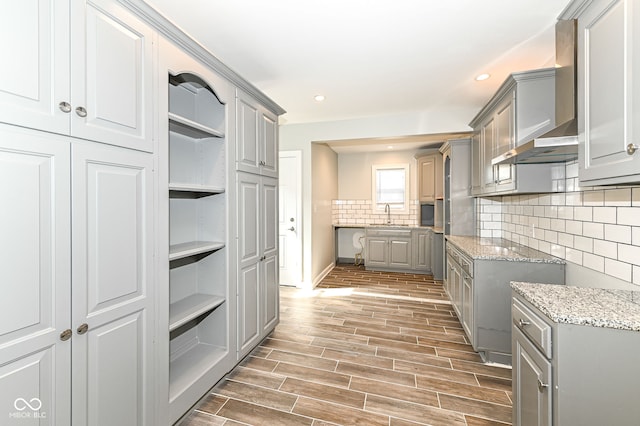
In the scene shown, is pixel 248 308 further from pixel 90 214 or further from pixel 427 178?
pixel 427 178

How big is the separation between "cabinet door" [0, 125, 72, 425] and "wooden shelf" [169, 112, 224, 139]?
31.0 inches

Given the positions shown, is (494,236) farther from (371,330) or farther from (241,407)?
(241,407)

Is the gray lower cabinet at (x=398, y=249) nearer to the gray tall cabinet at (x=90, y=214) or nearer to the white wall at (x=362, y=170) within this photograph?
the white wall at (x=362, y=170)

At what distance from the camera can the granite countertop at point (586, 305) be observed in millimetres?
1144

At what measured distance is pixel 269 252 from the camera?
9.52ft

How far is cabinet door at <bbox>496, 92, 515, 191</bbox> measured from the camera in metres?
2.52

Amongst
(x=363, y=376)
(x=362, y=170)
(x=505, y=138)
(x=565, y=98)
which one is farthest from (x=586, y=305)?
(x=362, y=170)

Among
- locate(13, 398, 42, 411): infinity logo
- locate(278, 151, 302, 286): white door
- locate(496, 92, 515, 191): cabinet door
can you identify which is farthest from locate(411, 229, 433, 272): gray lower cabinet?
locate(13, 398, 42, 411): infinity logo

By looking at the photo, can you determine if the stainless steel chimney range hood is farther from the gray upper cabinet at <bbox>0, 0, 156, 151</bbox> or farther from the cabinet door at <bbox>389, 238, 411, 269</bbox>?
the cabinet door at <bbox>389, 238, 411, 269</bbox>

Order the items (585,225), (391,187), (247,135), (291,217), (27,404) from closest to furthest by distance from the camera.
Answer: (27,404)
(585,225)
(247,135)
(291,217)
(391,187)

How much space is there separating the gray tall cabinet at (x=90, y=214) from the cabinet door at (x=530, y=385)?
1899 millimetres

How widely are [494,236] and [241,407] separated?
3562mm

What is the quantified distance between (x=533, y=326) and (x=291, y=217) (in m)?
3.77

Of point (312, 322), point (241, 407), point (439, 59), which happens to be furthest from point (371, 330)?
point (439, 59)
